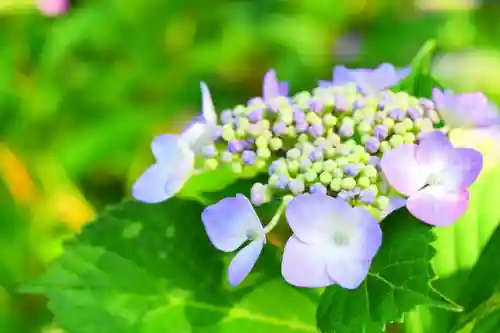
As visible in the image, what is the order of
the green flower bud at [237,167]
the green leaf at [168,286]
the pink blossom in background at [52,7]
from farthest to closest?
1. the pink blossom in background at [52,7]
2. the green leaf at [168,286]
3. the green flower bud at [237,167]

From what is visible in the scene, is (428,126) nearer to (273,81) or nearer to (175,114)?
(273,81)

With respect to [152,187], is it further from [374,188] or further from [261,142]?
[374,188]

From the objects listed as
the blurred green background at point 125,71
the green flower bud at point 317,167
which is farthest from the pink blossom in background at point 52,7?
the green flower bud at point 317,167

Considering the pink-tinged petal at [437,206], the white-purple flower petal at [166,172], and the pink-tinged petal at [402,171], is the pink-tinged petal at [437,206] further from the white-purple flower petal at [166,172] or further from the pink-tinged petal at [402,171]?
the white-purple flower petal at [166,172]

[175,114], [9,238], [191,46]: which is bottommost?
[9,238]

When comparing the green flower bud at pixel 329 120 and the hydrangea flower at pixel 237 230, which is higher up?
the green flower bud at pixel 329 120

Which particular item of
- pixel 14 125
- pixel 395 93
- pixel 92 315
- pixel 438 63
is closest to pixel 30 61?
pixel 14 125
